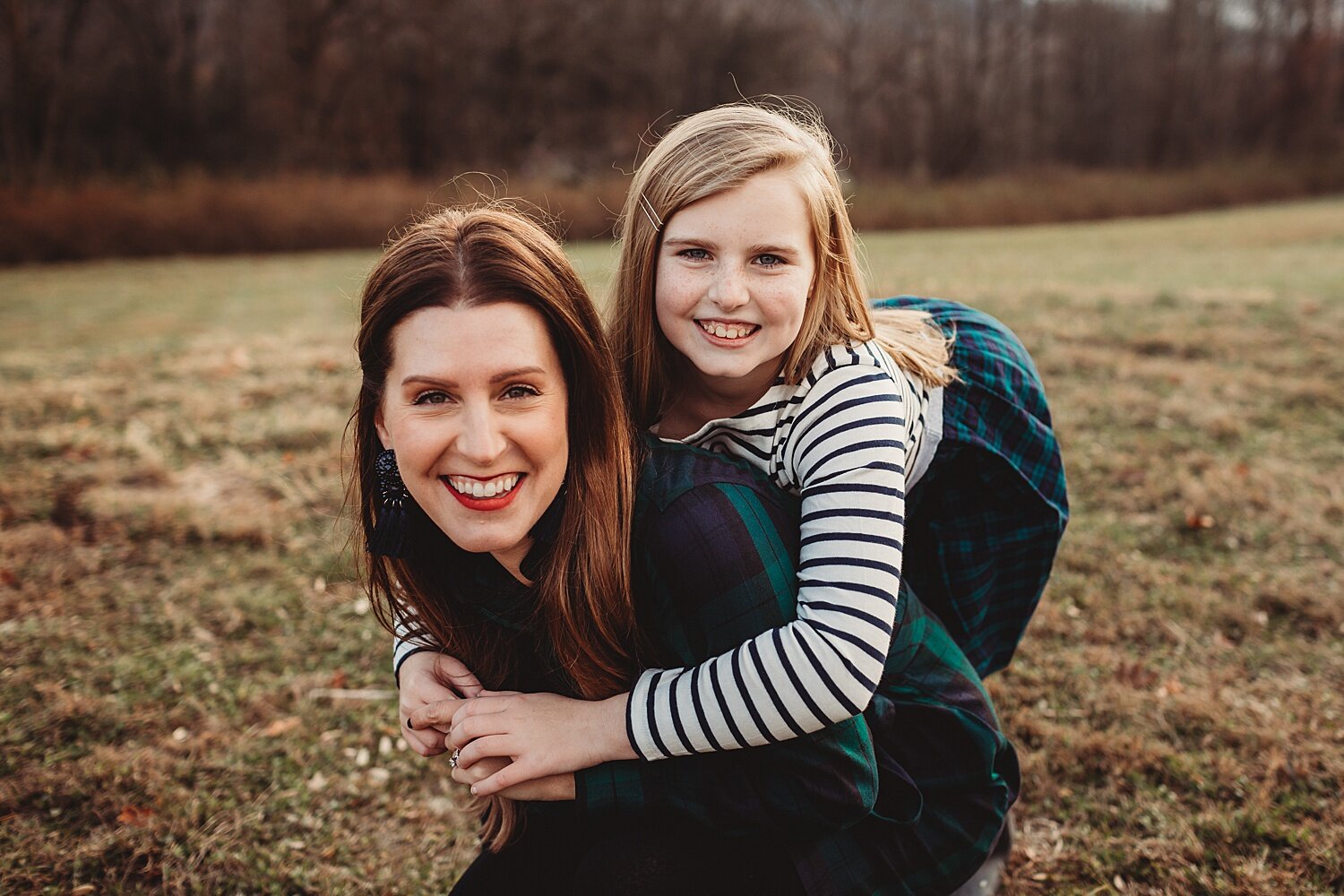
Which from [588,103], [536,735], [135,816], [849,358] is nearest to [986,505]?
[849,358]

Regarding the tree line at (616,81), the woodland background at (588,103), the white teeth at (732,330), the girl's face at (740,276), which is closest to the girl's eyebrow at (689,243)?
the girl's face at (740,276)

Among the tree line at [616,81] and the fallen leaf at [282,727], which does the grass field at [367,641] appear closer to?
the fallen leaf at [282,727]

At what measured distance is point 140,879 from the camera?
2.38 m

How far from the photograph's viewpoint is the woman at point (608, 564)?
1621mm

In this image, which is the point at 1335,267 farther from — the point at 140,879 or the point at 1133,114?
the point at 1133,114

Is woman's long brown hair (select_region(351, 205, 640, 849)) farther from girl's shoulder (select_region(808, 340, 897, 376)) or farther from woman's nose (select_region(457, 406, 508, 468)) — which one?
girl's shoulder (select_region(808, 340, 897, 376))

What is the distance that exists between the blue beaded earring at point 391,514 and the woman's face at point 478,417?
9 centimetres

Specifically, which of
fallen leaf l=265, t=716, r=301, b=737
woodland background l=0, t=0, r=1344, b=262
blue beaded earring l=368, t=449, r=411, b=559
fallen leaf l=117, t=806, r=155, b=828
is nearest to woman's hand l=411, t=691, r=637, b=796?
blue beaded earring l=368, t=449, r=411, b=559

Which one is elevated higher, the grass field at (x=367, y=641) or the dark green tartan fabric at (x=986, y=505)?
the dark green tartan fabric at (x=986, y=505)

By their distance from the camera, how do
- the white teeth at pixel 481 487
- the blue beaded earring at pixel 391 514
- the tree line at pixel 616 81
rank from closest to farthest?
the white teeth at pixel 481 487 < the blue beaded earring at pixel 391 514 < the tree line at pixel 616 81

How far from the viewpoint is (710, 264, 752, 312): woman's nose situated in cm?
199

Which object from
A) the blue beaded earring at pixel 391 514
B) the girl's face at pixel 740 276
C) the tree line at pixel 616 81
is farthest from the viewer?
the tree line at pixel 616 81

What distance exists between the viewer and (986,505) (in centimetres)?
230

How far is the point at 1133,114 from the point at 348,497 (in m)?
37.9
